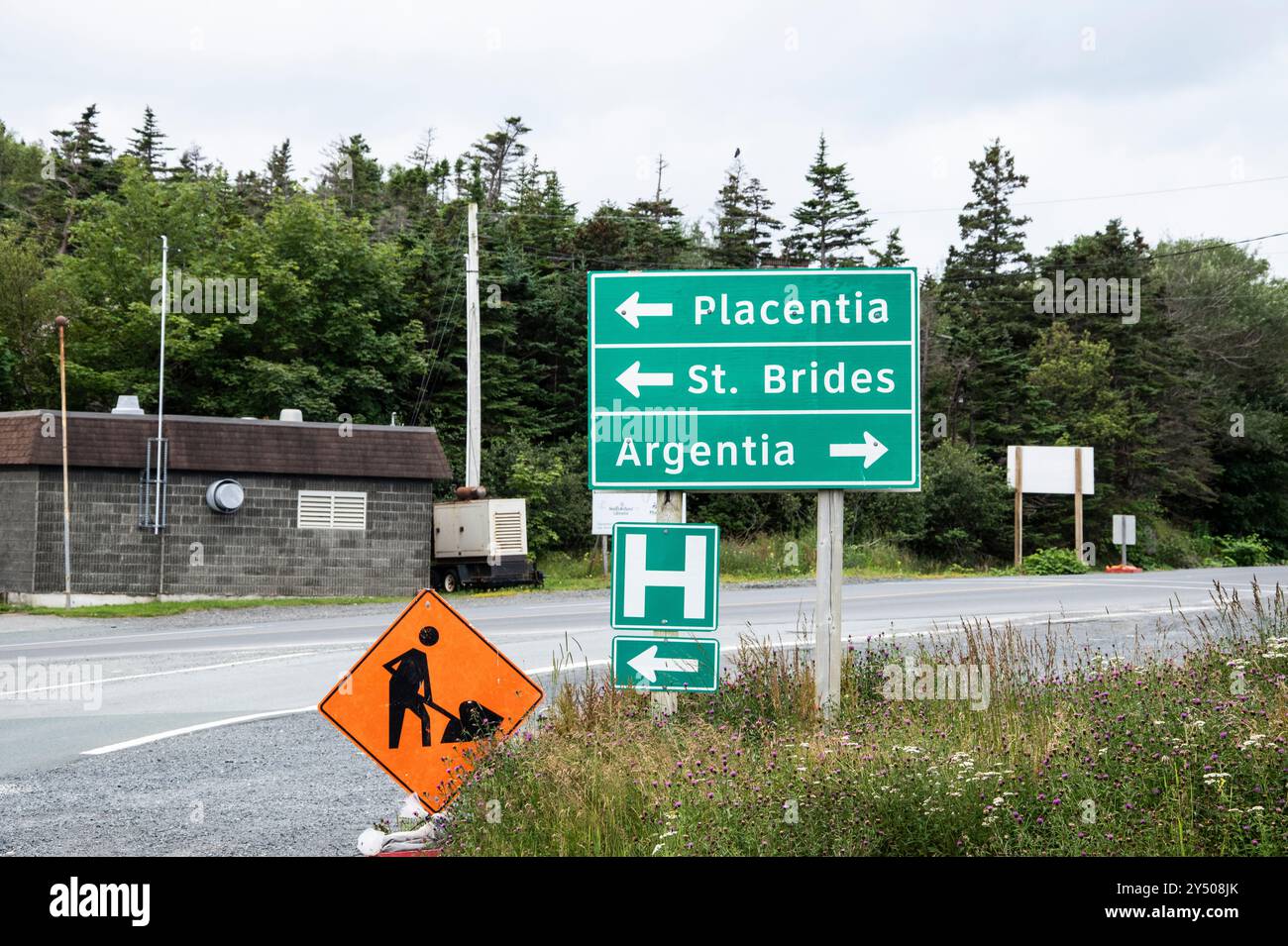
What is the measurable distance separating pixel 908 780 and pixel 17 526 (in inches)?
970

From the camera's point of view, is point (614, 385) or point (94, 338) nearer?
point (614, 385)

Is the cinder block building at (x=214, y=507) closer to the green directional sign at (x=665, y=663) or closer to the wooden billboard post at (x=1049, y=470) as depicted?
the wooden billboard post at (x=1049, y=470)

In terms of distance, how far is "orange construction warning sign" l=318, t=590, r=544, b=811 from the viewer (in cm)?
658

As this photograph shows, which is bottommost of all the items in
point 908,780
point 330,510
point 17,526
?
point 908,780

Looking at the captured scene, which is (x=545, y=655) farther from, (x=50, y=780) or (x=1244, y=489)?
(x=1244, y=489)

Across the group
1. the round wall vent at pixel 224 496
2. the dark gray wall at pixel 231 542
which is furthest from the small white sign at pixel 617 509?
the round wall vent at pixel 224 496

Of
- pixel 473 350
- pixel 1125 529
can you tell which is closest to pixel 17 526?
pixel 473 350

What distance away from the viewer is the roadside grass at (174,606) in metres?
23.5

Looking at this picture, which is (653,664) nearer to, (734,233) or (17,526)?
(17,526)

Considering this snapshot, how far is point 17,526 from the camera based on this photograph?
1021 inches

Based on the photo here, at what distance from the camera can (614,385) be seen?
26.4 ft

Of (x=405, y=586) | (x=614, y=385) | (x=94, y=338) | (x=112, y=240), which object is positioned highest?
(x=112, y=240)

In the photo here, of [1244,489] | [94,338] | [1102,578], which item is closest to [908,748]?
[1102,578]
